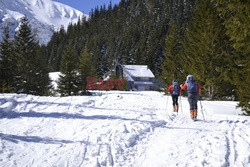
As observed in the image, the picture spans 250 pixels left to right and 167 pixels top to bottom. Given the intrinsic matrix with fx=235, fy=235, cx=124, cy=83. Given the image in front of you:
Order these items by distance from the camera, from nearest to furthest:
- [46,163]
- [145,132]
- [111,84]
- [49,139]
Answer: [46,163] → [49,139] → [145,132] → [111,84]

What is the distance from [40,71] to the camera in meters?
33.2

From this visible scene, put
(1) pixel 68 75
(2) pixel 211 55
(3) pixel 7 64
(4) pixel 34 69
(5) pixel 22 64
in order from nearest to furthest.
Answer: (2) pixel 211 55 → (3) pixel 7 64 → (5) pixel 22 64 → (4) pixel 34 69 → (1) pixel 68 75

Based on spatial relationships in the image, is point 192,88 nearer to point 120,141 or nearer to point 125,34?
point 120,141

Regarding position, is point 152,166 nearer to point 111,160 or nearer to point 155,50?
point 111,160

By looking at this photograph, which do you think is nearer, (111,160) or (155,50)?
(111,160)

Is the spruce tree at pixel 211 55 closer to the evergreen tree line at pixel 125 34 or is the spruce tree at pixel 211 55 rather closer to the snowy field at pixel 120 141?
the snowy field at pixel 120 141

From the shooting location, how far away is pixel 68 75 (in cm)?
3212

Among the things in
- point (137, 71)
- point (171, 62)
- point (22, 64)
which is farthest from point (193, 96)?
point (137, 71)

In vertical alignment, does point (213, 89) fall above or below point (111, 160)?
above

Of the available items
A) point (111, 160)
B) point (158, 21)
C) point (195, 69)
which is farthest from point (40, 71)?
point (158, 21)

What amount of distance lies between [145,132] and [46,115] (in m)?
5.09

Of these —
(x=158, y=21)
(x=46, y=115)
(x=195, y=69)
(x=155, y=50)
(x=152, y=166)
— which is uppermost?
(x=158, y=21)

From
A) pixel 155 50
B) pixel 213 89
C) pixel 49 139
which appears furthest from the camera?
pixel 155 50

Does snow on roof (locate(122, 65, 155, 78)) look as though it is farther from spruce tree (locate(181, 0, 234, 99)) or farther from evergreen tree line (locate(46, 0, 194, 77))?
spruce tree (locate(181, 0, 234, 99))
